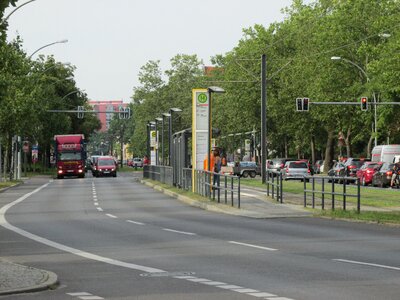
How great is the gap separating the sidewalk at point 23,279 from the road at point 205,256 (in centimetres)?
18

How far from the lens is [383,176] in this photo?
191ft

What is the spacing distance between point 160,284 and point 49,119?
273 ft

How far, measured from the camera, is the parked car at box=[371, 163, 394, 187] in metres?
57.8

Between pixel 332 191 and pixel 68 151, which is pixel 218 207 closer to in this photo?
pixel 332 191

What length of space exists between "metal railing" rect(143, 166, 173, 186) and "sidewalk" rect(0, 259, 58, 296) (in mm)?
37094

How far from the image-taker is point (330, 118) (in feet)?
272

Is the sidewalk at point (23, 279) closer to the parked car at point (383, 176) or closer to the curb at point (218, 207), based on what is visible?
the curb at point (218, 207)

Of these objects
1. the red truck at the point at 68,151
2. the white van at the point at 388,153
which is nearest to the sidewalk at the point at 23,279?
the white van at the point at 388,153

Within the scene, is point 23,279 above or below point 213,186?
below

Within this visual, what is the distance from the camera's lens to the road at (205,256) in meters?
11.4

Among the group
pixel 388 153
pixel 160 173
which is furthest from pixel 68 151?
pixel 388 153

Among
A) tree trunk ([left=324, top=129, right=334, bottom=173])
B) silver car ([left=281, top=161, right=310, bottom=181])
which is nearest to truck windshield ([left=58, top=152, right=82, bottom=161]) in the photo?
silver car ([left=281, top=161, right=310, bottom=181])

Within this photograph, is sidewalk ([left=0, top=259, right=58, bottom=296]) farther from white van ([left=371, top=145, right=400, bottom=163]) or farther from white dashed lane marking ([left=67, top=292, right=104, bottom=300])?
white van ([left=371, top=145, right=400, bottom=163])

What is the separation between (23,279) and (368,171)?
51.2m
